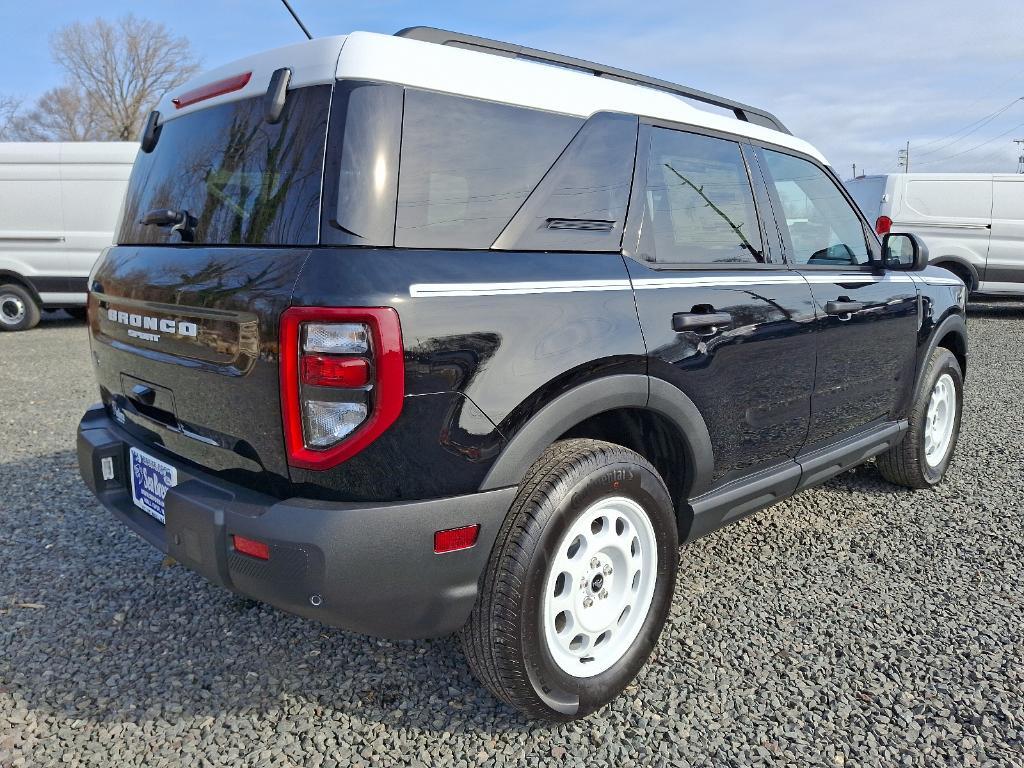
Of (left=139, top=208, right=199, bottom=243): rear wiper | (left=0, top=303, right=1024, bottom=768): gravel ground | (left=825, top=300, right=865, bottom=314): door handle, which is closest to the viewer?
(left=0, top=303, right=1024, bottom=768): gravel ground

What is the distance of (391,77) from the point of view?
1.97m

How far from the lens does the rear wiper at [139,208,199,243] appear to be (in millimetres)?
2326

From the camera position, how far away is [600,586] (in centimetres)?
238

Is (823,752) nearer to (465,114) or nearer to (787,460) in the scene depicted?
(787,460)

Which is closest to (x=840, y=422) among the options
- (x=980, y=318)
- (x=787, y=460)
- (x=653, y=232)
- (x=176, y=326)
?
(x=787, y=460)

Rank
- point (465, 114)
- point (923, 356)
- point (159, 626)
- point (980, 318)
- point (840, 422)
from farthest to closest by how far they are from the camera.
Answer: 1. point (980, 318)
2. point (923, 356)
3. point (840, 422)
4. point (159, 626)
5. point (465, 114)

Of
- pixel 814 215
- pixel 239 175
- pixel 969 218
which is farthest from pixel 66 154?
pixel 969 218

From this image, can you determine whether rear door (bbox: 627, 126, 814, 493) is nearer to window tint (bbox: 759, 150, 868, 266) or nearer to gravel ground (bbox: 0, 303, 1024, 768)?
window tint (bbox: 759, 150, 868, 266)

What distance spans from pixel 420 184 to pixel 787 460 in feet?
6.33

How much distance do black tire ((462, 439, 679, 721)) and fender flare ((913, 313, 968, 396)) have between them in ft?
7.57

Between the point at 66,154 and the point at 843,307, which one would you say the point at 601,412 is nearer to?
the point at 843,307

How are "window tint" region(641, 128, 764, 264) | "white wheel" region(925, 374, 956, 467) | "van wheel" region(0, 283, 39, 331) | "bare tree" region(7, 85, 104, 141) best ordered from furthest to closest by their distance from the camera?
"bare tree" region(7, 85, 104, 141) → "van wheel" region(0, 283, 39, 331) → "white wheel" region(925, 374, 956, 467) → "window tint" region(641, 128, 764, 264)

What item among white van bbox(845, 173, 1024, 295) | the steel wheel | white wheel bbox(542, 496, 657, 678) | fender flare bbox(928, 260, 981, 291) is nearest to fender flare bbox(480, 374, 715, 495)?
white wheel bbox(542, 496, 657, 678)

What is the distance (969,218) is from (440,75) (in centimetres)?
1165
